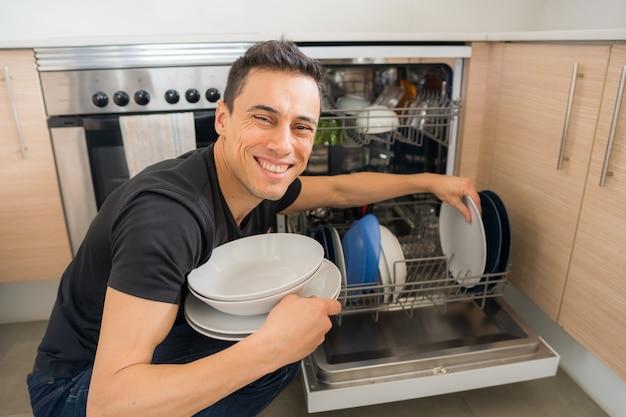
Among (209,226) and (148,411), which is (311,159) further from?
(148,411)

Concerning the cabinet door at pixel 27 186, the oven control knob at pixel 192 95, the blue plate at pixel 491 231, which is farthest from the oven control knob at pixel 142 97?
the blue plate at pixel 491 231

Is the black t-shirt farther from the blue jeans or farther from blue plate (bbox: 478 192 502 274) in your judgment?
blue plate (bbox: 478 192 502 274)

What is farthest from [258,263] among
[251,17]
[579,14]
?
[579,14]

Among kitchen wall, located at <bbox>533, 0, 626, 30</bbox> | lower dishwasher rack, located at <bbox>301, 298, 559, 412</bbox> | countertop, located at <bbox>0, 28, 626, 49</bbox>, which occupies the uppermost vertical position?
kitchen wall, located at <bbox>533, 0, 626, 30</bbox>

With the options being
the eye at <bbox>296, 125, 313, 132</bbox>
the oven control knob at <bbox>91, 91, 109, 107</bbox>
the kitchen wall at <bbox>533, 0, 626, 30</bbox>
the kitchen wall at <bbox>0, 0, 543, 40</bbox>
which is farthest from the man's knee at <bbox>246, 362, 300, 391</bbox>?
the kitchen wall at <bbox>533, 0, 626, 30</bbox>

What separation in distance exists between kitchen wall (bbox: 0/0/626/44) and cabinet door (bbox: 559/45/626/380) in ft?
2.51

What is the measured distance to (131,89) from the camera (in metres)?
1.33

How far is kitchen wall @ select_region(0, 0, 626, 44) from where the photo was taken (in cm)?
169

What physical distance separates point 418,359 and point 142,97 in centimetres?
104

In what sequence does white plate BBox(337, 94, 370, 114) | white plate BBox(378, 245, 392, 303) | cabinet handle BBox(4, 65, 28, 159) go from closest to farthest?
white plate BBox(378, 245, 392, 303) < cabinet handle BBox(4, 65, 28, 159) < white plate BBox(337, 94, 370, 114)

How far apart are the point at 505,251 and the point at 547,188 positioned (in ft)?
0.63

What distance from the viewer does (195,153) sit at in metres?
0.90

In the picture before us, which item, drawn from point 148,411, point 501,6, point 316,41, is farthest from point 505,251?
point 501,6

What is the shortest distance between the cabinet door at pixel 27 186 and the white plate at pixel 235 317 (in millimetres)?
749
